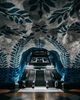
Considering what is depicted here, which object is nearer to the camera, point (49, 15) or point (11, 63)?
point (49, 15)

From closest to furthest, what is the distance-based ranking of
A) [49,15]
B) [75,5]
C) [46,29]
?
[75,5], [49,15], [46,29]

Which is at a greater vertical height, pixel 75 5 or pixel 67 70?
pixel 75 5

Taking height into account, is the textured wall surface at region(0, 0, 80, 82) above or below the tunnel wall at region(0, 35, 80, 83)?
above

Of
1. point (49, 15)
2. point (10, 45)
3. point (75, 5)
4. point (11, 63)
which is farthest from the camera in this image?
point (11, 63)

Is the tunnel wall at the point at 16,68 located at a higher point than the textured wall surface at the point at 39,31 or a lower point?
lower

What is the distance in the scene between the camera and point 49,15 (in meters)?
6.14

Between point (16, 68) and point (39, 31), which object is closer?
point (39, 31)

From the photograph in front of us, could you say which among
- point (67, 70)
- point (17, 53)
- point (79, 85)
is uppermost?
point (17, 53)

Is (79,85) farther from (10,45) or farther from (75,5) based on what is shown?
(75,5)

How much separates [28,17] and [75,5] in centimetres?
147

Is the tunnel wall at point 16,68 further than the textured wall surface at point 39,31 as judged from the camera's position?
Yes

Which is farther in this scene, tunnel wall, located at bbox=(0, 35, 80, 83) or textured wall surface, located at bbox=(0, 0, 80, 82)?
tunnel wall, located at bbox=(0, 35, 80, 83)

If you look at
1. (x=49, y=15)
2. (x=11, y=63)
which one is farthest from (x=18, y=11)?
(x=11, y=63)

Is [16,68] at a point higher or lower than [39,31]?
lower
